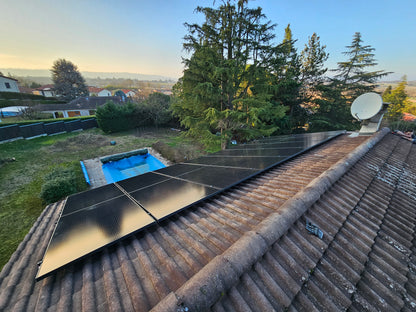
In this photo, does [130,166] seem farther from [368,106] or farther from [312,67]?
[312,67]

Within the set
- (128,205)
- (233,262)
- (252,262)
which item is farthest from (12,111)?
(252,262)

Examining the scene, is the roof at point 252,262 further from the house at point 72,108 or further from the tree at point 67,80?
the tree at point 67,80

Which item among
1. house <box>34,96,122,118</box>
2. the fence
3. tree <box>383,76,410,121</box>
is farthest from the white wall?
tree <box>383,76,410,121</box>

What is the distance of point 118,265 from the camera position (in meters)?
1.94

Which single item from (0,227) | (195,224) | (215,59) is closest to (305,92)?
(215,59)

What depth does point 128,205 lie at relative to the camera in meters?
3.01

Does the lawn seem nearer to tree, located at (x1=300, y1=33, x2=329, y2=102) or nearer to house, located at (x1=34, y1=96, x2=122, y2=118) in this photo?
tree, located at (x1=300, y1=33, x2=329, y2=102)

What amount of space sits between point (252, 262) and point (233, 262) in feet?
0.73

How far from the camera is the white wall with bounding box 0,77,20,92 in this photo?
34.5 meters

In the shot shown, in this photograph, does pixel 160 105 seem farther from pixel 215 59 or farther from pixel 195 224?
pixel 195 224

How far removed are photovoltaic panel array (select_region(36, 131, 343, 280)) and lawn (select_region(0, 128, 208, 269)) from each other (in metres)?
5.02

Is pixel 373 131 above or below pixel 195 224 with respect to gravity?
above

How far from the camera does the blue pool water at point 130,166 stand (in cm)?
1216

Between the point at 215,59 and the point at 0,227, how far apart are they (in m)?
13.4
